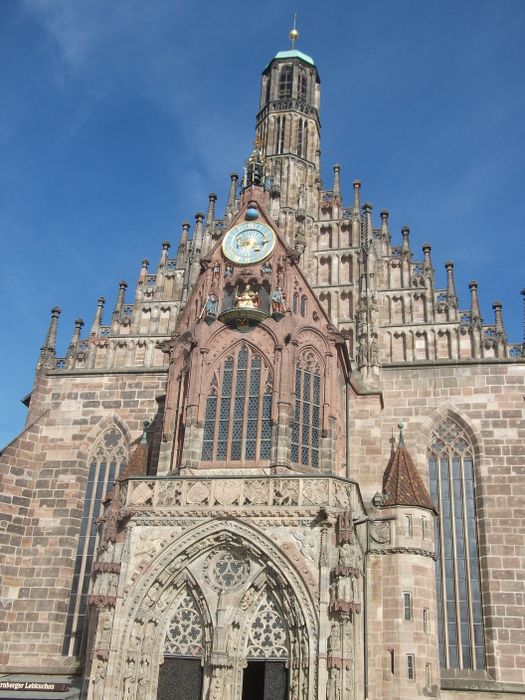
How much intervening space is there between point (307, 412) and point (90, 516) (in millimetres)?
9035

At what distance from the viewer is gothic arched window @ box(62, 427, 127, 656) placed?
1024 inches

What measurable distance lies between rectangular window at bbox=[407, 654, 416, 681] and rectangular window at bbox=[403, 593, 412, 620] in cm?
105

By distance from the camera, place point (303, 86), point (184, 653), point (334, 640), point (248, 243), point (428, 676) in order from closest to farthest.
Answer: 1. point (334, 640)
2. point (184, 653)
3. point (428, 676)
4. point (248, 243)
5. point (303, 86)

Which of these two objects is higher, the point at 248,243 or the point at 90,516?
the point at 248,243

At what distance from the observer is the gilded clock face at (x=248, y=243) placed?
2603 cm

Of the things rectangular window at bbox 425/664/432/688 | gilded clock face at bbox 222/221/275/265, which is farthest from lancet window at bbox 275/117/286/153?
rectangular window at bbox 425/664/432/688

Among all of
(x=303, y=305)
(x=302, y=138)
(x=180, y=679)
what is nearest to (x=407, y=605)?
(x=180, y=679)

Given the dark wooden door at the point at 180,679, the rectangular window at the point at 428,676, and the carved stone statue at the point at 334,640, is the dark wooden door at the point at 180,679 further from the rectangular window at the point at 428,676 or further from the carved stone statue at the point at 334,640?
the rectangular window at the point at 428,676

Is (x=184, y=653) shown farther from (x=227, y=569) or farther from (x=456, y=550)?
(x=456, y=550)

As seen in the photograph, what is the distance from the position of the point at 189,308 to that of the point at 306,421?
18.9ft

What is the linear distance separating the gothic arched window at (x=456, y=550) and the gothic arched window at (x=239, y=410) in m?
6.75

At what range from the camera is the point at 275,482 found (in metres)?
21.3

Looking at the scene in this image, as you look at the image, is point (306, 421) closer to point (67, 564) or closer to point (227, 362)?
point (227, 362)

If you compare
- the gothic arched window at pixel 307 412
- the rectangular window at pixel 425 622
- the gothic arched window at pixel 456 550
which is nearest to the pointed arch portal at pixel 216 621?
the gothic arched window at pixel 307 412
